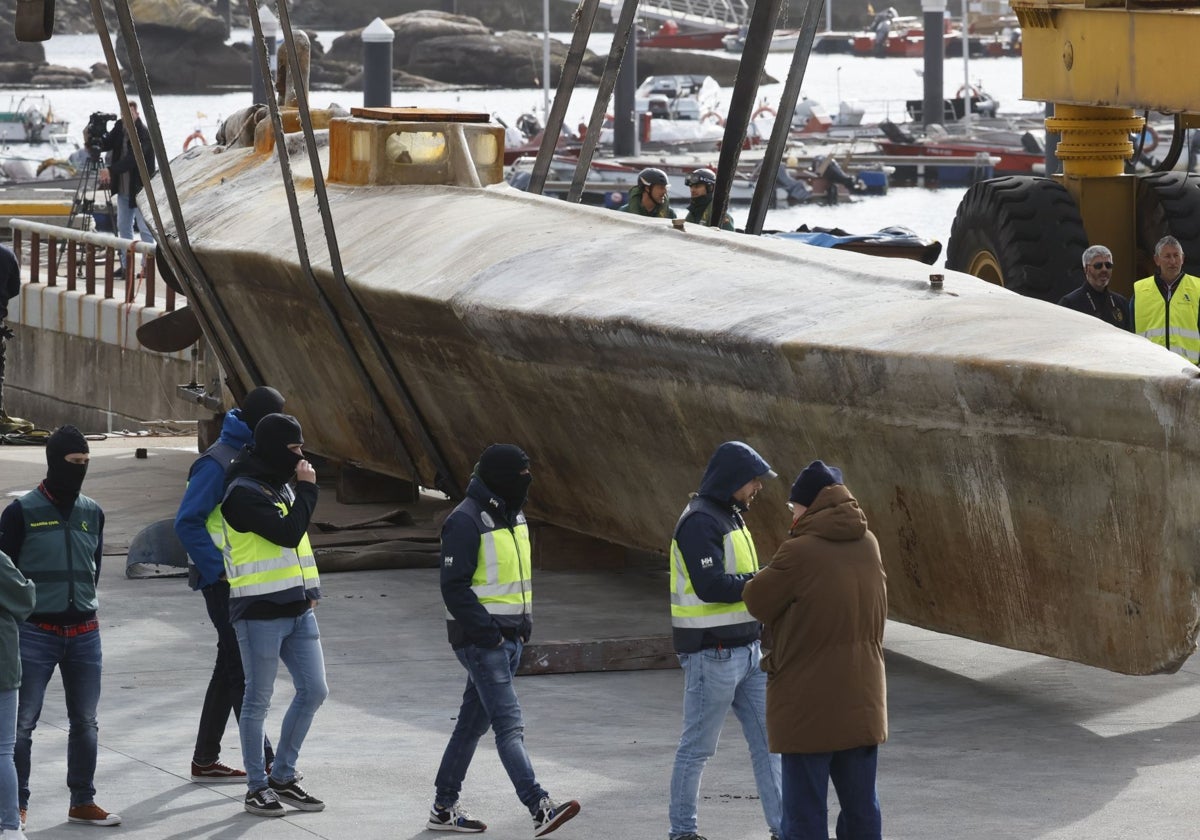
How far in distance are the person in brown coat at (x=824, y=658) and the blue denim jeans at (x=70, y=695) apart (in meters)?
2.36

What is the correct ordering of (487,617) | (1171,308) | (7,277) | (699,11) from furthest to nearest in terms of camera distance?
(699,11), (7,277), (1171,308), (487,617)

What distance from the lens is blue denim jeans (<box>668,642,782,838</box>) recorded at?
689cm

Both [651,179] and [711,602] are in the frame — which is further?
[651,179]

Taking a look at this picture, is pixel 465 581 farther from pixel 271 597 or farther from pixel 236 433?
pixel 236 433

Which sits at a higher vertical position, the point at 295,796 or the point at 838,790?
the point at 838,790

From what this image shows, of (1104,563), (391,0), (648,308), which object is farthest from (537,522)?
(391,0)

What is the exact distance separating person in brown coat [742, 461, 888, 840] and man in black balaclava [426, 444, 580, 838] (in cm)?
107

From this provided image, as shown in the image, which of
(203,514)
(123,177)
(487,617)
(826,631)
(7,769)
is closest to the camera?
(826,631)

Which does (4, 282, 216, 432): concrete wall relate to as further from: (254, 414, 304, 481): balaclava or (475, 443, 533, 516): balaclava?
(475, 443, 533, 516): balaclava

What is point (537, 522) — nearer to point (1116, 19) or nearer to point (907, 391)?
point (907, 391)

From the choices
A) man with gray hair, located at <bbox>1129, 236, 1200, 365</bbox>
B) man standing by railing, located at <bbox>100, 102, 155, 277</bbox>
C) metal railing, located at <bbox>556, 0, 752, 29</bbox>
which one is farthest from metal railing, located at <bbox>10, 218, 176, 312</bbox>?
metal railing, located at <bbox>556, 0, 752, 29</bbox>

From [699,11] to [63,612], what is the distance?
113606 millimetres

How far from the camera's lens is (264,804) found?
7441 mm

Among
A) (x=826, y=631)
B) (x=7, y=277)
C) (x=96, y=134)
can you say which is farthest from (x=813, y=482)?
(x=96, y=134)
